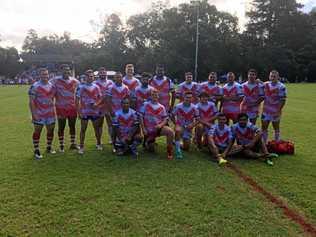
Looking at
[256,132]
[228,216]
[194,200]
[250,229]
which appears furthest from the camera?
[256,132]

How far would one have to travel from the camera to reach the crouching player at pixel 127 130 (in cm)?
898

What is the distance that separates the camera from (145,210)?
18.8ft

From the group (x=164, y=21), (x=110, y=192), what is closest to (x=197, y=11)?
(x=164, y=21)

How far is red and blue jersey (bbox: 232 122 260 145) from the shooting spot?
8875mm

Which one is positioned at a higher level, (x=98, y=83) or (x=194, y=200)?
(x=98, y=83)

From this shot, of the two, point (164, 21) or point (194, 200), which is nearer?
point (194, 200)

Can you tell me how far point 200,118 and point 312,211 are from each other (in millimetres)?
4188

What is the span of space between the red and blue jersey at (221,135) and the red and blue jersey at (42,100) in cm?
365

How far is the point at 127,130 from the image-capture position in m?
9.02

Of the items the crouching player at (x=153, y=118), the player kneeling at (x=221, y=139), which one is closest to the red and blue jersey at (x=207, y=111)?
the player kneeling at (x=221, y=139)

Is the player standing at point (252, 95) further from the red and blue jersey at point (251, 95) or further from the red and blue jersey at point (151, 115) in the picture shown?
the red and blue jersey at point (151, 115)

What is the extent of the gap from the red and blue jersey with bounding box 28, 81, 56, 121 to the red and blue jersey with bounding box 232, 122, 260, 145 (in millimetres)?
4154

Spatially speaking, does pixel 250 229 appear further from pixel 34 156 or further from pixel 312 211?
pixel 34 156

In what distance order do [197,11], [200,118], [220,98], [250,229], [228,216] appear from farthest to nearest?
[197,11]
[220,98]
[200,118]
[228,216]
[250,229]
